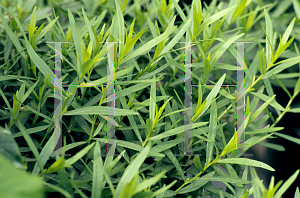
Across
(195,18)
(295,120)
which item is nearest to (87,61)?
(195,18)

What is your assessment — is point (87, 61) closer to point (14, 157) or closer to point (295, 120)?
point (14, 157)

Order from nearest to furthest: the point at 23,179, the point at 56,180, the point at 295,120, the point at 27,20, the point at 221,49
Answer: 1. the point at 23,179
2. the point at 56,180
3. the point at 221,49
4. the point at 27,20
5. the point at 295,120

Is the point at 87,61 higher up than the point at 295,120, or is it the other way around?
the point at 87,61

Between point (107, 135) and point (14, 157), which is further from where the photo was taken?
point (107, 135)

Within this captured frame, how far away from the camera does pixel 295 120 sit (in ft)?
2.86

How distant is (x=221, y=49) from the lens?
1.61ft

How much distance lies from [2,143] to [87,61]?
148 mm

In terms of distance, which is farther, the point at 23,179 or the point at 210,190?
the point at 210,190

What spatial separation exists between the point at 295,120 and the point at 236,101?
0.49 metres

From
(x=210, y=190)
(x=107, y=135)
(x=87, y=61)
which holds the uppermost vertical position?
(x=87, y=61)

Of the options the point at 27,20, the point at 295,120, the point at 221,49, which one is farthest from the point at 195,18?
the point at 295,120

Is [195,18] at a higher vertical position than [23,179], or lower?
higher

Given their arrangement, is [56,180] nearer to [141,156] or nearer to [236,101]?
[141,156]

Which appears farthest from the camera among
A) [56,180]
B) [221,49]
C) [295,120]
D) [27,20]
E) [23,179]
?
[295,120]
